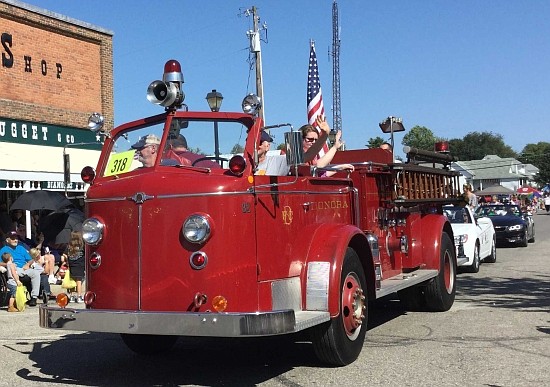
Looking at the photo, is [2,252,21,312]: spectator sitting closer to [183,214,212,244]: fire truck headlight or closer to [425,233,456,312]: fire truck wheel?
[425,233,456,312]: fire truck wheel

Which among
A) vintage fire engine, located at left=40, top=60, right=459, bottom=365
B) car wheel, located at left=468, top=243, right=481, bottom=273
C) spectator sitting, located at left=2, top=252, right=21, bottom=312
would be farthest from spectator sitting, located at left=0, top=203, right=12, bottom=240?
car wheel, located at left=468, top=243, right=481, bottom=273

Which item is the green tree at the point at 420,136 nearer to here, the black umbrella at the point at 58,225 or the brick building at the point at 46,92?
the brick building at the point at 46,92

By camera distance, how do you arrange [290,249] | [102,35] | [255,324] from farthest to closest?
[102,35]
[290,249]
[255,324]

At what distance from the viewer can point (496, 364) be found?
6.14 metres

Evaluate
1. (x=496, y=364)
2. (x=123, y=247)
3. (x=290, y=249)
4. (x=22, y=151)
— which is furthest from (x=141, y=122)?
(x=22, y=151)

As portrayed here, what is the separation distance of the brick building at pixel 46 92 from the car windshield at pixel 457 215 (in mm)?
8401

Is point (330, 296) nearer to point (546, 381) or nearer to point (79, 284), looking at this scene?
point (546, 381)

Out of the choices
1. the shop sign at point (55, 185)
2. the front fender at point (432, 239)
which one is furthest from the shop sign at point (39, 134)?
the front fender at point (432, 239)

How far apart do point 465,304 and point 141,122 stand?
229 inches

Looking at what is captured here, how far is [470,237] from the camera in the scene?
47.4 ft

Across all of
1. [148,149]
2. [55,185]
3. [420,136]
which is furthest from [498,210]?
[420,136]

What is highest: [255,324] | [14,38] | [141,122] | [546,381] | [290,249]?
[14,38]

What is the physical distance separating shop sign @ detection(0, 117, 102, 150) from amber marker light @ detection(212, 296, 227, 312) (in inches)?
478

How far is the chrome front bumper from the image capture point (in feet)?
16.4
